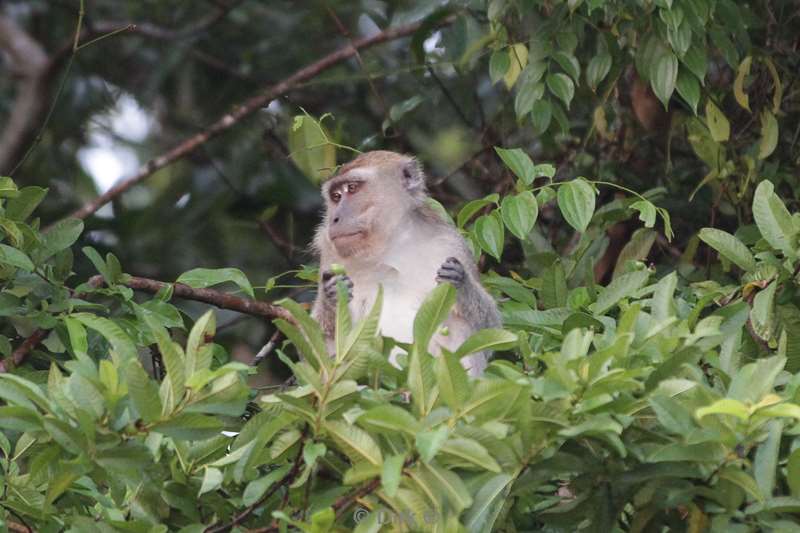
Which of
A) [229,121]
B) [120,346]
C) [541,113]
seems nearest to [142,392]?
[120,346]

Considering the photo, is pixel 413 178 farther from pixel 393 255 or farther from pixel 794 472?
pixel 794 472

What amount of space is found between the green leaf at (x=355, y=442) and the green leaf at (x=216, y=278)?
165 cm

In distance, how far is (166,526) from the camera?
2.84 metres

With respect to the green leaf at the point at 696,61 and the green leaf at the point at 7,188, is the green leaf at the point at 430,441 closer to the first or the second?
the green leaf at the point at 7,188

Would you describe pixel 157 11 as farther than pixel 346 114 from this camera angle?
Yes

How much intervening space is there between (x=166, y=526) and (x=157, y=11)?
650 centimetres

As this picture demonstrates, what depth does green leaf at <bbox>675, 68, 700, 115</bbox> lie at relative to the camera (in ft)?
16.3

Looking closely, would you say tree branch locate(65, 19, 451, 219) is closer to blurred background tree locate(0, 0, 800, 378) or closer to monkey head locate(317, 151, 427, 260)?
blurred background tree locate(0, 0, 800, 378)

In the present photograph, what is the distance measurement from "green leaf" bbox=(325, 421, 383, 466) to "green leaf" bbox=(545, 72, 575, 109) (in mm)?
2587

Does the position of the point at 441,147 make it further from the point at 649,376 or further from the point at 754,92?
the point at 649,376

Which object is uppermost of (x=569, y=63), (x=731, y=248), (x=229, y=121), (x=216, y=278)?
(x=731, y=248)

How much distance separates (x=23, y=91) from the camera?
7.18 meters

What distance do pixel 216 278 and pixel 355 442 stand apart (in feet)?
5.78

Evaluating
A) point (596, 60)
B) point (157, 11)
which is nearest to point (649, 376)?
point (596, 60)
